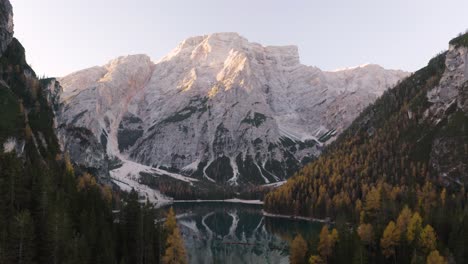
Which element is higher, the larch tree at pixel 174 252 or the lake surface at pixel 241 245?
the larch tree at pixel 174 252

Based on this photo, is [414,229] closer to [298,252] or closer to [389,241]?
[389,241]

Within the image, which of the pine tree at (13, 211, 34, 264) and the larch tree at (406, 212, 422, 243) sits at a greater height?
the pine tree at (13, 211, 34, 264)

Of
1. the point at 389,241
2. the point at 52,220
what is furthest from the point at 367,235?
the point at 52,220

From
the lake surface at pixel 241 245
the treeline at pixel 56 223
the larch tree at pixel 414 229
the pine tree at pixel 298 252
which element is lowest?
the lake surface at pixel 241 245

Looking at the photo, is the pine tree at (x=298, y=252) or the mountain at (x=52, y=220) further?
the pine tree at (x=298, y=252)

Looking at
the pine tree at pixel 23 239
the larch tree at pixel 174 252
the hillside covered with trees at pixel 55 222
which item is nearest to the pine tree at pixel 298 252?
the larch tree at pixel 174 252

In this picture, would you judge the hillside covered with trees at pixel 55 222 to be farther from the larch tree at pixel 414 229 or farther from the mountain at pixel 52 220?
the larch tree at pixel 414 229

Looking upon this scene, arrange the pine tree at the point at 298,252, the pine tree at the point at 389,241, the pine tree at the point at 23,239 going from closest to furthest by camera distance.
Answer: the pine tree at the point at 23,239
the pine tree at the point at 298,252
the pine tree at the point at 389,241

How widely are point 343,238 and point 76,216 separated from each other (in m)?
62.1

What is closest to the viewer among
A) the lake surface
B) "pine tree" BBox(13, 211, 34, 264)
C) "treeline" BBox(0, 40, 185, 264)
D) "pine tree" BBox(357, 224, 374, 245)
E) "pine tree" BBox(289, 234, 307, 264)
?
"pine tree" BBox(13, 211, 34, 264)

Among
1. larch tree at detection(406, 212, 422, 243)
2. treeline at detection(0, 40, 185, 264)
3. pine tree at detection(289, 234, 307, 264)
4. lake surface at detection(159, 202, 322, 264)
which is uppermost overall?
treeline at detection(0, 40, 185, 264)

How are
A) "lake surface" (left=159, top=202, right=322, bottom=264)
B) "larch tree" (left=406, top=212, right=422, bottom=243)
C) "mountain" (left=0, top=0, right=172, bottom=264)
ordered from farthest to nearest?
"lake surface" (left=159, top=202, right=322, bottom=264) < "larch tree" (left=406, top=212, right=422, bottom=243) < "mountain" (left=0, top=0, right=172, bottom=264)

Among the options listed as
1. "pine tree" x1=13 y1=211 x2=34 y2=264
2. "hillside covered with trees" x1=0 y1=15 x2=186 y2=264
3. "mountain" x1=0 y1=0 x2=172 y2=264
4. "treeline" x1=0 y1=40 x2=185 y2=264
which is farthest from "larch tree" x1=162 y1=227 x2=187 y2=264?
"pine tree" x1=13 y1=211 x2=34 y2=264

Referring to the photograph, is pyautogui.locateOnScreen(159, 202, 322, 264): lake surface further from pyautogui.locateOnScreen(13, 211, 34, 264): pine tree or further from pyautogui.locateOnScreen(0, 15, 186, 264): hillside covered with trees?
pyautogui.locateOnScreen(13, 211, 34, 264): pine tree
